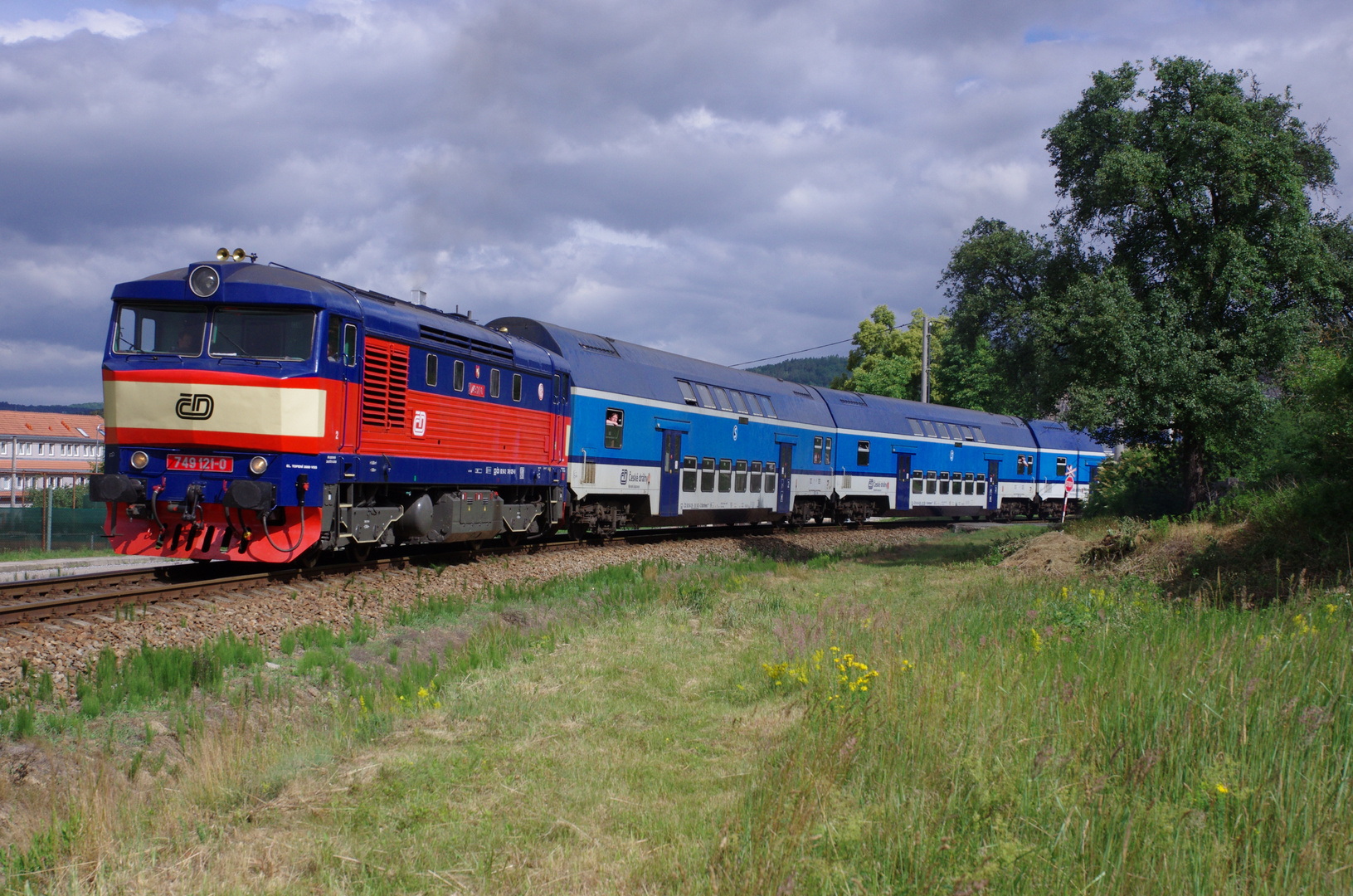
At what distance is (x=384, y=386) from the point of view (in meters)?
13.5

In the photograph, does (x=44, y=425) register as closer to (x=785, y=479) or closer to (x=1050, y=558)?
(x=785, y=479)

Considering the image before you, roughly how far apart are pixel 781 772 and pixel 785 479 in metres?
22.3

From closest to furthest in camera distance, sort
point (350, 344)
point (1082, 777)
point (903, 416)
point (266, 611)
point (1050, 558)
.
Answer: point (1082, 777) → point (266, 611) → point (350, 344) → point (1050, 558) → point (903, 416)

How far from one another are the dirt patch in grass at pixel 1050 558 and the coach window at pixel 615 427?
860 cm

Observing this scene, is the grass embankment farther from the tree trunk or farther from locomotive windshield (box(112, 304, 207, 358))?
the tree trunk

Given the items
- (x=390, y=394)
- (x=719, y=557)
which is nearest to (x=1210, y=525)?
(x=719, y=557)

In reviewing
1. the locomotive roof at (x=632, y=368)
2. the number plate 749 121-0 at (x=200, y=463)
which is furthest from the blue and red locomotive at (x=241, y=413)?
the locomotive roof at (x=632, y=368)

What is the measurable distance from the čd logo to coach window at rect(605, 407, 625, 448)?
947 cm

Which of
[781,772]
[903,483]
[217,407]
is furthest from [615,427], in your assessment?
[903,483]

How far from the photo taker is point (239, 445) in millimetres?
11812

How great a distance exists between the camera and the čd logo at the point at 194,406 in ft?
39.0

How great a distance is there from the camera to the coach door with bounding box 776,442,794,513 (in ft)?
88.8

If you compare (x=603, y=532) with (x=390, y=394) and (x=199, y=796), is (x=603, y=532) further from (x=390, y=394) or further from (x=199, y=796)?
(x=199, y=796)

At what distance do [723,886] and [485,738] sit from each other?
321cm
